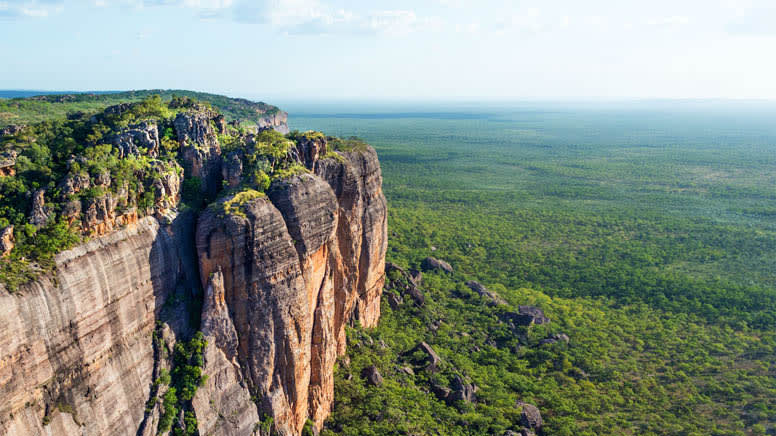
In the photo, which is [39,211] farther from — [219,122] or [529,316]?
[529,316]

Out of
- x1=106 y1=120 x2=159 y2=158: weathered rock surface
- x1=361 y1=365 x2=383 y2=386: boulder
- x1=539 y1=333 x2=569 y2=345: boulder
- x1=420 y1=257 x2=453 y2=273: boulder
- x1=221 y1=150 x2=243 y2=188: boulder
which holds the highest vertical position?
x1=106 y1=120 x2=159 y2=158: weathered rock surface

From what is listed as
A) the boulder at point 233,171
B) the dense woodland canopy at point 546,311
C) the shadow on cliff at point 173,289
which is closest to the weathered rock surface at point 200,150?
the boulder at point 233,171

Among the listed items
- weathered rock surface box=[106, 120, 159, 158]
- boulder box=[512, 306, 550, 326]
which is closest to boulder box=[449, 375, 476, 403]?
boulder box=[512, 306, 550, 326]

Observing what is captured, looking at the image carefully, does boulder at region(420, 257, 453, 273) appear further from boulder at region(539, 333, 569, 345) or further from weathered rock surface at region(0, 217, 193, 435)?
weathered rock surface at region(0, 217, 193, 435)

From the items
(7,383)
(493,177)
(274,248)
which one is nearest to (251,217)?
(274,248)

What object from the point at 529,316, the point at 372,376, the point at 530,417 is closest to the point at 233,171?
the point at 372,376

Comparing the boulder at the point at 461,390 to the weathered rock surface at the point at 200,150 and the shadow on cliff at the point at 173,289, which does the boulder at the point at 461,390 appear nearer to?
the shadow on cliff at the point at 173,289
